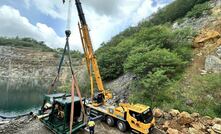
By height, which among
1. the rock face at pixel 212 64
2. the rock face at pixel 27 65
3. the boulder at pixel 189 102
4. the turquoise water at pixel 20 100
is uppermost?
the rock face at pixel 27 65

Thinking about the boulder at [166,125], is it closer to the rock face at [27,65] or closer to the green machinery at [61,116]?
the green machinery at [61,116]

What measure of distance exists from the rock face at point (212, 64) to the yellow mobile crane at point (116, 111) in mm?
8888

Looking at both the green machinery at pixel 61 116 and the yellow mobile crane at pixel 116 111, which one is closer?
the green machinery at pixel 61 116

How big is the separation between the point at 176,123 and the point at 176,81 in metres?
5.55

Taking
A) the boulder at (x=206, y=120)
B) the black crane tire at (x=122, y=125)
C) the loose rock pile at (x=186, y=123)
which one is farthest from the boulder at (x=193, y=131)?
the black crane tire at (x=122, y=125)

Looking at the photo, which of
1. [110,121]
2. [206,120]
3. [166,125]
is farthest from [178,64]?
[110,121]

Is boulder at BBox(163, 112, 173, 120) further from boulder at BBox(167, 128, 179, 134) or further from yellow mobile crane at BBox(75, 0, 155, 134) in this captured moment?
yellow mobile crane at BBox(75, 0, 155, 134)

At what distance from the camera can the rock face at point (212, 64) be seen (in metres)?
15.4

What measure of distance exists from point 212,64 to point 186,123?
832 centimetres

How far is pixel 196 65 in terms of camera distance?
1717 cm

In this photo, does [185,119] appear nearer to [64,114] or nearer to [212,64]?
[64,114]

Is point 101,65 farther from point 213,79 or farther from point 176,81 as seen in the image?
point 213,79

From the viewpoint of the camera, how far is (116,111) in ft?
35.1

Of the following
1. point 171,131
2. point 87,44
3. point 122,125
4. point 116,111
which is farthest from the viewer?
point 87,44
